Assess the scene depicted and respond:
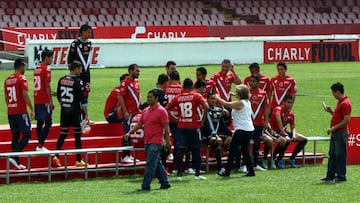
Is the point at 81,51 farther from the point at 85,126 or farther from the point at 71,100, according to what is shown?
the point at 71,100

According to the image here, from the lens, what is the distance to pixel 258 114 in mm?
17047

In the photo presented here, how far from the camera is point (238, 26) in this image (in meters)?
51.2

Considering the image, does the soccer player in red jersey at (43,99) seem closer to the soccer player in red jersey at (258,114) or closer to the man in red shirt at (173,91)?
the man in red shirt at (173,91)

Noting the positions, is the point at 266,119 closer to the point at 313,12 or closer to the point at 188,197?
the point at 188,197

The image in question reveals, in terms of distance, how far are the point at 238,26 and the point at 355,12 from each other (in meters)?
12.2

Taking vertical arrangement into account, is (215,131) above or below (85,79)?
below

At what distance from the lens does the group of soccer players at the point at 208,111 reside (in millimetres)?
15742

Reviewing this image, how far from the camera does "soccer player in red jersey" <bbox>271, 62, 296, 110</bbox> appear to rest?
18.5m

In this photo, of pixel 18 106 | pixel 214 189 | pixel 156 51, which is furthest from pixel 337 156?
pixel 156 51

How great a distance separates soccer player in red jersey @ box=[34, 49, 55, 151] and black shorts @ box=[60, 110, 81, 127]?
53 centimetres

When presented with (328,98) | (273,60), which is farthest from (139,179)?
(273,60)

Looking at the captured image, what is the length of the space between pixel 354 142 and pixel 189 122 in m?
3.77

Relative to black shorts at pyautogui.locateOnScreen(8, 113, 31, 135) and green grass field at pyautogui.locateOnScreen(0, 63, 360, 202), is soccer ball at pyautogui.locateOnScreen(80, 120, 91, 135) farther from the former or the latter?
green grass field at pyautogui.locateOnScreen(0, 63, 360, 202)

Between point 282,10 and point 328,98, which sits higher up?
point 282,10
